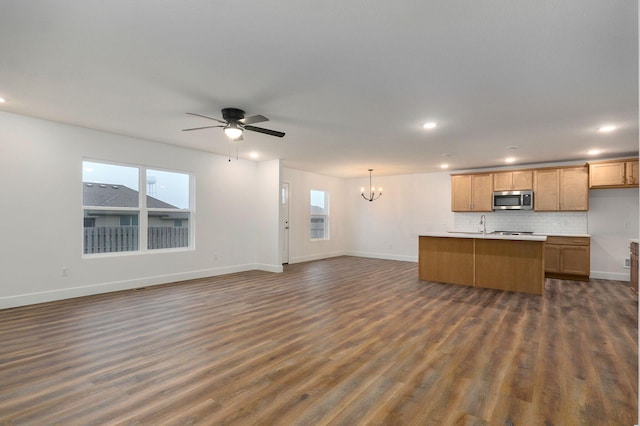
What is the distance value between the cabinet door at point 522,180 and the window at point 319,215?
15.7 ft

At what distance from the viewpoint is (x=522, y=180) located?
7195mm

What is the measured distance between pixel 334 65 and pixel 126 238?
4616 millimetres

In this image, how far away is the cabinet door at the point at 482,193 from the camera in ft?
24.8

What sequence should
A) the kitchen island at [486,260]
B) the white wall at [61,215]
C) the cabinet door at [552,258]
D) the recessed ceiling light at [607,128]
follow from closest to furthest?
the white wall at [61,215]
the recessed ceiling light at [607,128]
the kitchen island at [486,260]
the cabinet door at [552,258]

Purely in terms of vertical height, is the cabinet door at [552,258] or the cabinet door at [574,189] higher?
the cabinet door at [574,189]

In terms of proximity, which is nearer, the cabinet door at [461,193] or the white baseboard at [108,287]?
the white baseboard at [108,287]

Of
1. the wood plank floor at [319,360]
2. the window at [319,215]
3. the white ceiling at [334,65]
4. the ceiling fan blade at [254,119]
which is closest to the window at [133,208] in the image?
the white ceiling at [334,65]

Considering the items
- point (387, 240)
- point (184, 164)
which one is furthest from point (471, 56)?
point (387, 240)

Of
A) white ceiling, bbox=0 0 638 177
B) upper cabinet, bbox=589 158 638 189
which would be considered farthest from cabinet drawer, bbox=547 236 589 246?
white ceiling, bbox=0 0 638 177

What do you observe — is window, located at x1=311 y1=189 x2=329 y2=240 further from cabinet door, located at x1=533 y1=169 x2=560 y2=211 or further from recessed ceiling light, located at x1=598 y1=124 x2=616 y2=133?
recessed ceiling light, located at x1=598 y1=124 x2=616 y2=133

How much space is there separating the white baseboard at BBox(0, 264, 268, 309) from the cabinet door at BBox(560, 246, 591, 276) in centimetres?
566

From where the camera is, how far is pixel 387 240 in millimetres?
9703

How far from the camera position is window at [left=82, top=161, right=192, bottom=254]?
Result: 5.20 meters

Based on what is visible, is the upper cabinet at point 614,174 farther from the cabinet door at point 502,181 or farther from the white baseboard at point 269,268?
the white baseboard at point 269,268
